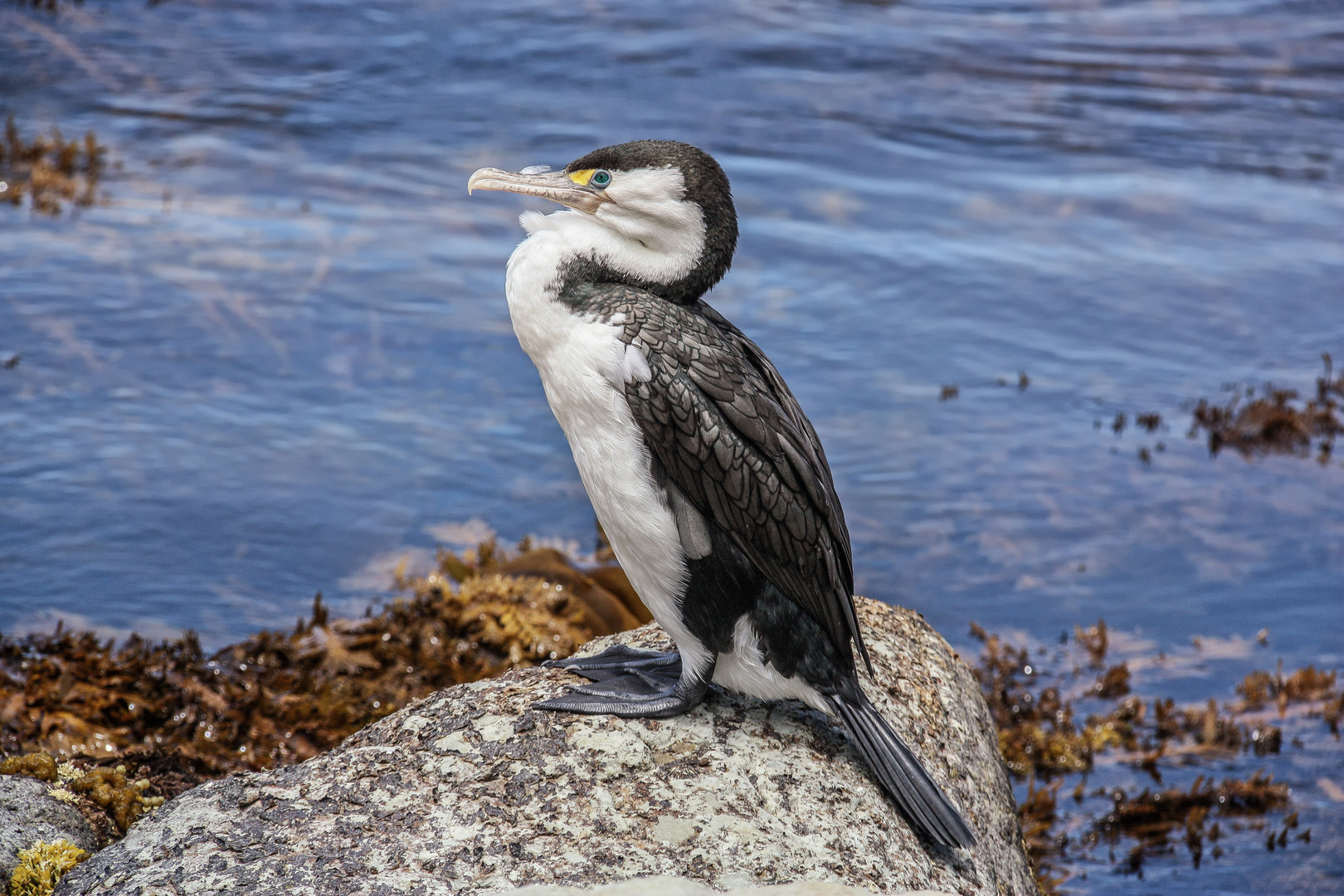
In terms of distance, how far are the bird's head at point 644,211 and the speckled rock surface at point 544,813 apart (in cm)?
134

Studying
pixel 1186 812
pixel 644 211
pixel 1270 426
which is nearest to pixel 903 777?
pixel 644 211

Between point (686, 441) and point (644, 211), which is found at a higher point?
point (644, 211)

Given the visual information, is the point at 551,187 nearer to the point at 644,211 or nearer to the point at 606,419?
the point at 644,211

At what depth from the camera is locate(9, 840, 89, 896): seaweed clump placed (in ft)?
10.5

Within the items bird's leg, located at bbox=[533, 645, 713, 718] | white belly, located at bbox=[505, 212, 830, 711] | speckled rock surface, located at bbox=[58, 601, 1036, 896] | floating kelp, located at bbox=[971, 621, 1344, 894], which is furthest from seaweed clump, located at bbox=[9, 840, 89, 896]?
floating kelp, located at bbox=[971, 621, 1344, 894]

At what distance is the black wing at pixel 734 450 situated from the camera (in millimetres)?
3277

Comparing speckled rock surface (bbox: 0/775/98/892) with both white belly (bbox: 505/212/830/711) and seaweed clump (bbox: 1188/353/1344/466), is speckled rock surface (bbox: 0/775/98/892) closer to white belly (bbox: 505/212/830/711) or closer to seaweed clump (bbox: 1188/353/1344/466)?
white belly (bbox: 505/212/830/711)

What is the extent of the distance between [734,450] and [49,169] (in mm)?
9737

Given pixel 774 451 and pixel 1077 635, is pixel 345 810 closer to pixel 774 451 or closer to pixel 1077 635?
pixel 774 451

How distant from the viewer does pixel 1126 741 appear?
612 cm

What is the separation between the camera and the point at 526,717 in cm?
357

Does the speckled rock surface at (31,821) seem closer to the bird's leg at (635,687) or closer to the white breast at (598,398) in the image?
the bird's leg at (635,687)

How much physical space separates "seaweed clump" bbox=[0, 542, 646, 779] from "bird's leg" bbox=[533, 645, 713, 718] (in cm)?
166

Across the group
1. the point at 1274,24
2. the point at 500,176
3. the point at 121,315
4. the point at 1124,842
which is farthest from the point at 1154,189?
the point at 500,176
